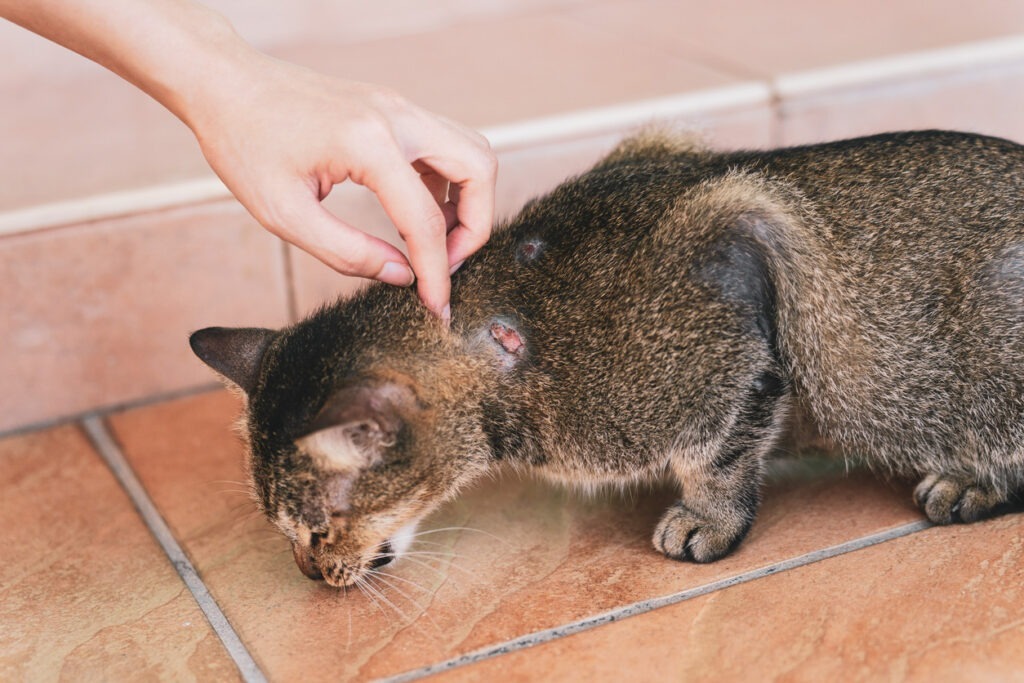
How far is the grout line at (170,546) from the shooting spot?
1618 millimetres

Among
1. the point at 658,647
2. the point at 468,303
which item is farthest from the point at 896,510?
the point at 468,303

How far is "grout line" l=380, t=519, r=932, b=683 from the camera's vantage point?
1573 millimetres

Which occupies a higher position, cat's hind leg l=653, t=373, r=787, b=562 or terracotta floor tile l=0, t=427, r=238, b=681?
cat's hind leg l=653, t=373, r=787, b=562

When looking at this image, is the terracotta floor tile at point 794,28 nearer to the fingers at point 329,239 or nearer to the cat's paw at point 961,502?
the cat's paw at point 961,502

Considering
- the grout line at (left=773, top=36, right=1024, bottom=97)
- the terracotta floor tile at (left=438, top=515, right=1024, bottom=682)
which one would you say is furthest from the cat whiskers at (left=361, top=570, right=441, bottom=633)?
the grout line at (left=773, top=36, right=1024, bottom=97)

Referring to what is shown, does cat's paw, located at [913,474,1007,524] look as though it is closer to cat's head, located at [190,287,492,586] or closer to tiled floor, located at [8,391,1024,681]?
tiled floor, located at [8,391,1024,681]

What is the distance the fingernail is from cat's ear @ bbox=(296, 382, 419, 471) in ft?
0.46

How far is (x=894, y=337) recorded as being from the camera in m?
1.73

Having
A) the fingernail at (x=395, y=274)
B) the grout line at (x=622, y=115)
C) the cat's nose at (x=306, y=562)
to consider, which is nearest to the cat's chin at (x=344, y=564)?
the cat's nose at (x=306, y=562)

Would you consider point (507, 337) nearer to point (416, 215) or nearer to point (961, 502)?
point (416, 215)

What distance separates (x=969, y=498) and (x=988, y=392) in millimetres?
180

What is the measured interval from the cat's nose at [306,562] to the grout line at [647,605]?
0.74ft

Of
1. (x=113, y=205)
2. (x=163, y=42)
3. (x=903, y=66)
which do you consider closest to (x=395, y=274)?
(x=163, y=42)

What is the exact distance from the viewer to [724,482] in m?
1.76
